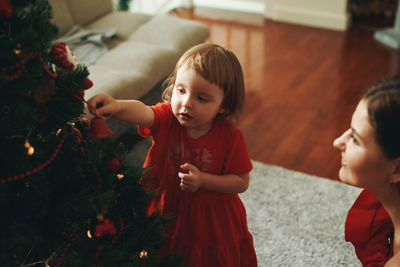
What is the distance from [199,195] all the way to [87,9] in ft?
6.66

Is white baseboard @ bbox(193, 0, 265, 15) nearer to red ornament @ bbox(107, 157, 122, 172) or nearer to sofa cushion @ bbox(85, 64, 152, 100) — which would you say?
sofa cushion @ bbox(85, 64, 152, 100)

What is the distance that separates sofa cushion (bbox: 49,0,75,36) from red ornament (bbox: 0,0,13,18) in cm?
200

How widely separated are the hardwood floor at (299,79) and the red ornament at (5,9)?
1853 millimetres

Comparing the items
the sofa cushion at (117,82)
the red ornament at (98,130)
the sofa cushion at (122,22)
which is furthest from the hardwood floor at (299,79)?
the red ornament at (98,130)

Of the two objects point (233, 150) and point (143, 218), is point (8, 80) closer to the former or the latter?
point (143, 218)

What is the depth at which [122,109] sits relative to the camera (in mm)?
1138

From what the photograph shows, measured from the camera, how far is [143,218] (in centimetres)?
107

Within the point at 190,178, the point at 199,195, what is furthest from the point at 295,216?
the point at 190,178

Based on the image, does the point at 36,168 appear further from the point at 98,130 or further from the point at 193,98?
the point at 193,98

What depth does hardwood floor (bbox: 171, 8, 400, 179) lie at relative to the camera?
8.35ft

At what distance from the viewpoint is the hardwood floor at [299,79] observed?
2.54 m

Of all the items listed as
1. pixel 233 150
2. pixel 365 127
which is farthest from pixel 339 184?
pixel 365 127

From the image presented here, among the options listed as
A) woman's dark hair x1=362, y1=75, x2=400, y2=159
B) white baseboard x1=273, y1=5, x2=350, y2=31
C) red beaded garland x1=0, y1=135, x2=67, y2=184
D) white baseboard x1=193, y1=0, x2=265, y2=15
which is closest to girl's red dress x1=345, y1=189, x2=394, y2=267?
woman's dark hair x1=362, y1=75, x2=400, y2=159

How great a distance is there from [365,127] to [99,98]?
25.0 inches
